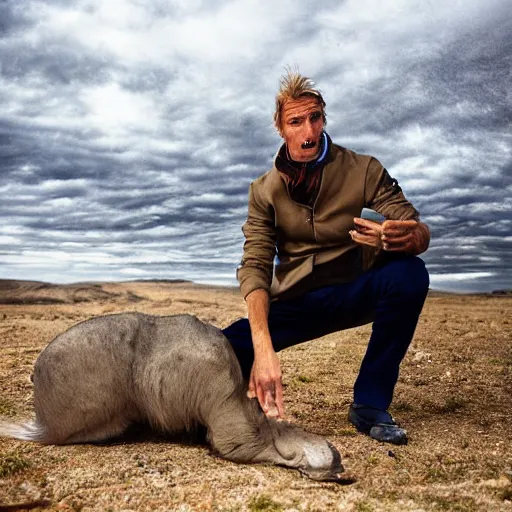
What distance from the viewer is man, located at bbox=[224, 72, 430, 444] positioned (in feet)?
11.7

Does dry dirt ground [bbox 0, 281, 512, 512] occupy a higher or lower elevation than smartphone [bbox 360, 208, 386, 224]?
lower

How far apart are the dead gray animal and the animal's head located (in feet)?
0.03

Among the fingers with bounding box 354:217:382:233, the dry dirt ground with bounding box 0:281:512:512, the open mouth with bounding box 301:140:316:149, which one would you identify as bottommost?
the dry dirt ground with bounding box 0:281:512:512

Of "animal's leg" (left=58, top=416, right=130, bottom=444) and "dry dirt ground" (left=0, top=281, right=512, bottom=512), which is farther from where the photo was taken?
"animal's leg" (left=58, top=416, right=130, bottom=444)

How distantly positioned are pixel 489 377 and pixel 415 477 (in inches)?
112

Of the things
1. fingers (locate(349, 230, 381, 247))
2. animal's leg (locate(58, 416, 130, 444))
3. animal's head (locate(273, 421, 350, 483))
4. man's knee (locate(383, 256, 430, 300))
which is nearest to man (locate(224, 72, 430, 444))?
man's knee (locate(383, 256, 430, 300))

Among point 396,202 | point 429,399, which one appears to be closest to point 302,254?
point 396,202

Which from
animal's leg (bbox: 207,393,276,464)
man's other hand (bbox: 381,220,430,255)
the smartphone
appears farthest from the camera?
the smartphone

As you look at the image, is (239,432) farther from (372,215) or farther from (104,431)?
(372,215)

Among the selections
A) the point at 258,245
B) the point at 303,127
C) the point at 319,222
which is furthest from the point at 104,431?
the point at 303,127

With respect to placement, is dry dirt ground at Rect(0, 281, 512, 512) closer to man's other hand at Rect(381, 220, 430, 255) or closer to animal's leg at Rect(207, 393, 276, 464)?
animal's leg at Rect(207, 393, 276, 464)

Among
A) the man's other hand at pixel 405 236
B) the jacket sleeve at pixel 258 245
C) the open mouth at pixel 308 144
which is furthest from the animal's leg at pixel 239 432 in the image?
the open mouth at pixel 308 144

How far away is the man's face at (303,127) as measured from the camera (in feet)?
11.7

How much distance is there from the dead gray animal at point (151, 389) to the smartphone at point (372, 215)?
1.07 m
